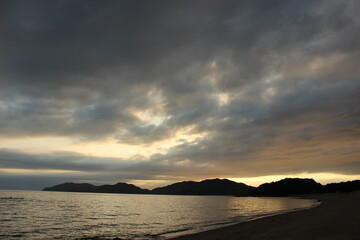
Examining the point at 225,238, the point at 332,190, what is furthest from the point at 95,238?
the point at 332,190

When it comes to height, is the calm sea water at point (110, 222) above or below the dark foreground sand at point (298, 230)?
below

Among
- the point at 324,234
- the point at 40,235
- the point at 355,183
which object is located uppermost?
the point at 355,183

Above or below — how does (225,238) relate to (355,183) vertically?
below

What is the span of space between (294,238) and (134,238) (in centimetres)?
1726

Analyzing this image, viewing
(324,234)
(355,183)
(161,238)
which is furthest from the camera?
(355,183)

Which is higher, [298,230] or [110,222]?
[298,230]

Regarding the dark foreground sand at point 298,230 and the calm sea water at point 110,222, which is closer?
the dark foreground sand at point 298,230

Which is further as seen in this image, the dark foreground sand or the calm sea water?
the calm sea water

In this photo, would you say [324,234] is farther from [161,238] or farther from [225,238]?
[161,238]

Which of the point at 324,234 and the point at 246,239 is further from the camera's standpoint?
the point at 246,239

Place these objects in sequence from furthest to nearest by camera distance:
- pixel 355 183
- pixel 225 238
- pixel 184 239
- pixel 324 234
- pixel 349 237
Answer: pixel 355 183 → pixel 184 239 → pixel 225 238 → pixel 324 234 → pixel 349 237

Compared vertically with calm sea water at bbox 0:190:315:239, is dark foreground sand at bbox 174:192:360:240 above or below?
above

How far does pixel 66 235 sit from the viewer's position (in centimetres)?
3073

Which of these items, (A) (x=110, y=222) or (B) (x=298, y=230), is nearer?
(B) (x=298, y=230)
